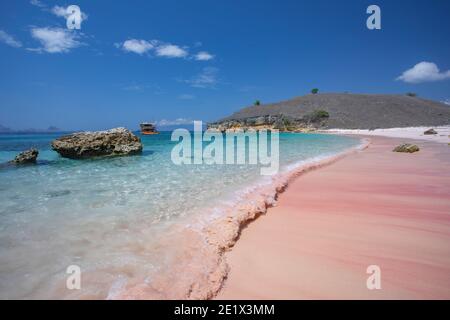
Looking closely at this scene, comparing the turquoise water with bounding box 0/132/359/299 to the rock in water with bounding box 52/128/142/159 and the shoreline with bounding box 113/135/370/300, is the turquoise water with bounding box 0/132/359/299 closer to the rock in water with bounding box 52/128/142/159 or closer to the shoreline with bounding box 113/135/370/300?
the shoreline with bounding box 113/135/370/300

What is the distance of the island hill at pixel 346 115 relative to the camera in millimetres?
50531

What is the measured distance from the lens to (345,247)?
2.60 m

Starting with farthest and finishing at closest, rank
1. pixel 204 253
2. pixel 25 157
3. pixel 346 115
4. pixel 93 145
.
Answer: pixel 346 115, pixel 93 145, pixel 25 157, pixel 204 253

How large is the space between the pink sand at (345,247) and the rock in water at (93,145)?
32.6 feet

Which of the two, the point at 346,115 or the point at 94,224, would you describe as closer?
the point at 94,224

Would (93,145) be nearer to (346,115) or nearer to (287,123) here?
(287,123)

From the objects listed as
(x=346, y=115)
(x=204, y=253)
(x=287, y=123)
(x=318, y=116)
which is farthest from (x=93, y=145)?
(x=346, y=115)

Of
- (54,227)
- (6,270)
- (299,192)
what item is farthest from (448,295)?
(54,227)

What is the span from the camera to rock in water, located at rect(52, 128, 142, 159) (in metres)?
11.4

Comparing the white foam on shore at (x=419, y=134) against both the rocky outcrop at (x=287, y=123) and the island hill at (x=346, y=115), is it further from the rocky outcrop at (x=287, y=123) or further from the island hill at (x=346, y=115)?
the rocky outcrop at (x=287, y=123)

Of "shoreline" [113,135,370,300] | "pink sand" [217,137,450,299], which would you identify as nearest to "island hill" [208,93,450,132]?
"pink sand" [217,137,450,299]

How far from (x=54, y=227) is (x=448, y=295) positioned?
435cm

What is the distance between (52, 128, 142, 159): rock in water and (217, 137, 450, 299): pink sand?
32.6 feet

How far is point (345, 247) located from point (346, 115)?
194 feet
